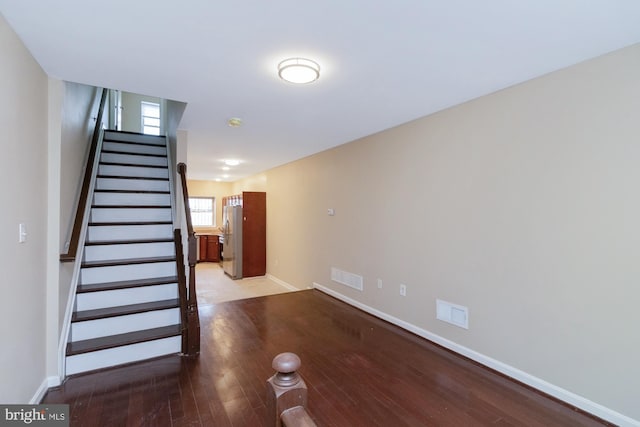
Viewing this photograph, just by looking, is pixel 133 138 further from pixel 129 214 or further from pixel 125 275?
pixel 125 275

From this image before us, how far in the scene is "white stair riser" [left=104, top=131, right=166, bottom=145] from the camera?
4.58 m

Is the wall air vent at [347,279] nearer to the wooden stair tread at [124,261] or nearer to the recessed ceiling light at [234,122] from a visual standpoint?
the wooden stair tread at [124,261]

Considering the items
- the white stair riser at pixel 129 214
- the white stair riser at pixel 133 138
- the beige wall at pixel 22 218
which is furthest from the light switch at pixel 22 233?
the white stair riser at pixel 133 138

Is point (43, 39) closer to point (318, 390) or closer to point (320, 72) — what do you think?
point (320, 72)

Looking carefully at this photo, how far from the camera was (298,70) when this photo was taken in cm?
207

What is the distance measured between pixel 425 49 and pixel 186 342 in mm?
3035

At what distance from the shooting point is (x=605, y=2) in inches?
58.1

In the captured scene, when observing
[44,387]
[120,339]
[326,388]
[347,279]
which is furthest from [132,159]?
[326,388]

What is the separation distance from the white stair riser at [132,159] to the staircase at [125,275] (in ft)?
0.04

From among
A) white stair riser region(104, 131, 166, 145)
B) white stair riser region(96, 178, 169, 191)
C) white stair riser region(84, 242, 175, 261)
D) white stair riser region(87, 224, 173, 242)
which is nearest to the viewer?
white stair riser region(84, 242, 175, 261)

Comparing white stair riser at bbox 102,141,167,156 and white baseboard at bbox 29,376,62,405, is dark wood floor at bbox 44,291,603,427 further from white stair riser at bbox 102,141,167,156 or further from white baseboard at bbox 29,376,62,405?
white stair riser at bbox 102,141,167,156

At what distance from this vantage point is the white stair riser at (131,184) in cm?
372

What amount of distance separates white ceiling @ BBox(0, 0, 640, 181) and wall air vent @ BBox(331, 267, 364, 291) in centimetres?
232

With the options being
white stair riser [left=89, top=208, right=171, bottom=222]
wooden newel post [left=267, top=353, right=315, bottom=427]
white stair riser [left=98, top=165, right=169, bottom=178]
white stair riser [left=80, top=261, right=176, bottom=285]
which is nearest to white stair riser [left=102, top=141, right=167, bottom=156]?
white stair riser [left=98, top=165, right=169, bottom=178]
